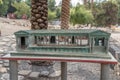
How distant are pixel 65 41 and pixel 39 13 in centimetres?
286

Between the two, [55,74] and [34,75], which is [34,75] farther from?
[55,74]

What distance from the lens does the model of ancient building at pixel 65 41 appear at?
3.94m

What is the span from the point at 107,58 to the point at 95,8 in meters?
28.2

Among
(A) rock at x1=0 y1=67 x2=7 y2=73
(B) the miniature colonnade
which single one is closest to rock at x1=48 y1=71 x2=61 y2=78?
(A) rock at x1=0 y1=67 x2=7 y2=73

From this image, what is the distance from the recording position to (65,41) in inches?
164

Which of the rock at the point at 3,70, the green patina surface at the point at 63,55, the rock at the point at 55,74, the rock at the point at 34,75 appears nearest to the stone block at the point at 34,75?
the rock at the point at 34,75

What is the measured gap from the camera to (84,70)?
788cm

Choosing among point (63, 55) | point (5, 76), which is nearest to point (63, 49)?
point (63, 55)

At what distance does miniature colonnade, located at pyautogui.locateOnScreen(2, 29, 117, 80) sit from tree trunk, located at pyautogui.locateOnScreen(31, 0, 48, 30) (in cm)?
265

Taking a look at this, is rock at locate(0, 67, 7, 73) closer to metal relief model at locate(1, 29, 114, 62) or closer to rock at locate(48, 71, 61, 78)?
rock at locate(48, 71, 61, 78)

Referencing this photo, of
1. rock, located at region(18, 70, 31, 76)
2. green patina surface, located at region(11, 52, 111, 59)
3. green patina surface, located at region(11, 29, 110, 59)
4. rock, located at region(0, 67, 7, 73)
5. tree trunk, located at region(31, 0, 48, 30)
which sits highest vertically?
tree trunk, located at region(31, 0, 48, 30)

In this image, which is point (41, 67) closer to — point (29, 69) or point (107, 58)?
point (29, 69)

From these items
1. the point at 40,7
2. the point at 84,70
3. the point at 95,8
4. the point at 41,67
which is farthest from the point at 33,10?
the point at 95,8

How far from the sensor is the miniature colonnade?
3812mm
